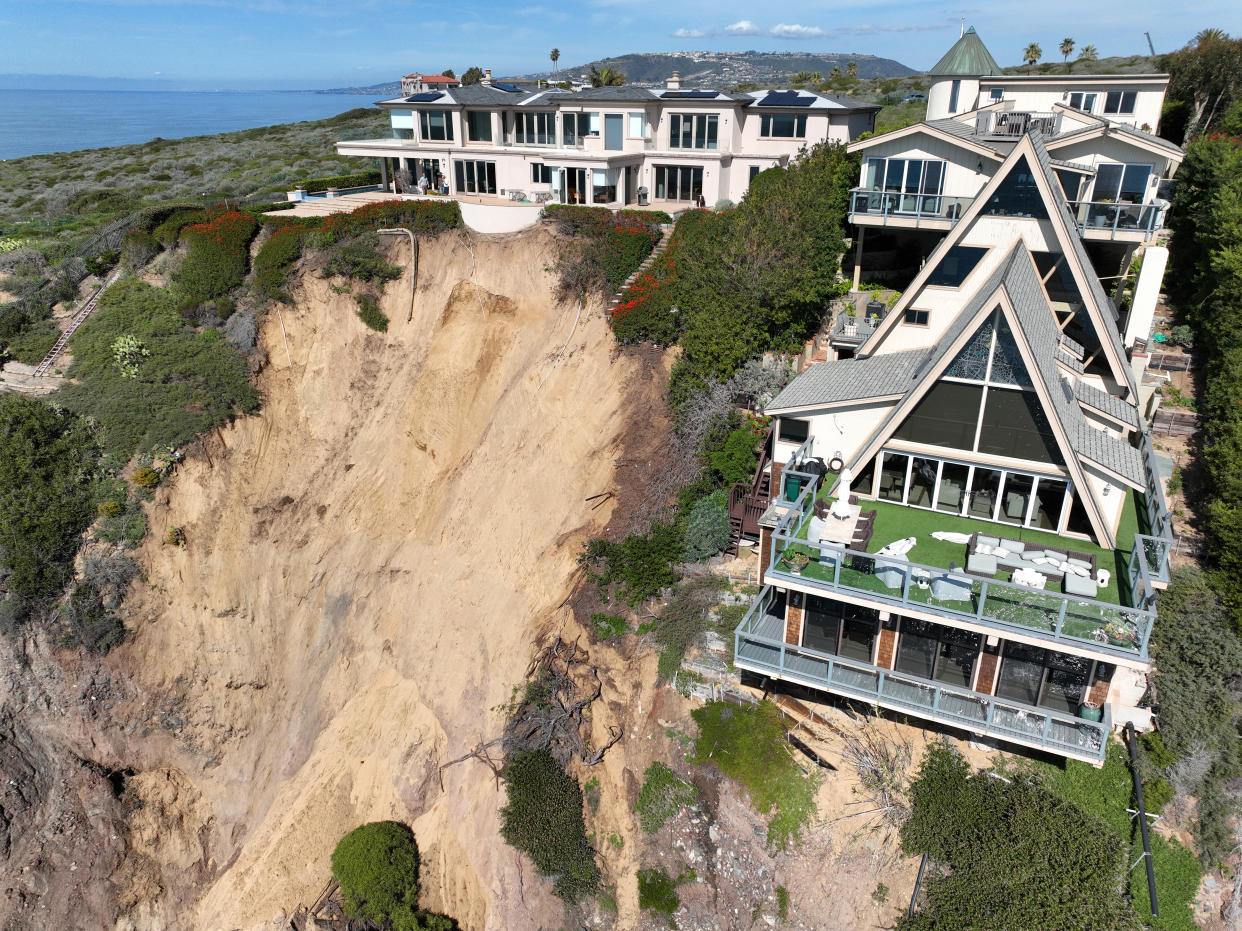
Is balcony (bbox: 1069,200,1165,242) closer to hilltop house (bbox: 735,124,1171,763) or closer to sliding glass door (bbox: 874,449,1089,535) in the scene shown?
hilltop house (bbox: 735,124,1171,763)

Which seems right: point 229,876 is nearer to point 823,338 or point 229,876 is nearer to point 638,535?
point 638,535

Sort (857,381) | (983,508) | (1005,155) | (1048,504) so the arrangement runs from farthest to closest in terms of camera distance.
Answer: (1005,155) → (857,381) → (983,508) → (1048,504)

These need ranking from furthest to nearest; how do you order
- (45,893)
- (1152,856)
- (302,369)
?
1. (302,369)
2. (45,893)
3. (1152,856)

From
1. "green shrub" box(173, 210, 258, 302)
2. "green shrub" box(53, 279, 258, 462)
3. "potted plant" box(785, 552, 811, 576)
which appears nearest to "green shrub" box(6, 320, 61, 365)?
"green shrub" box(53, 279, 258, 462)

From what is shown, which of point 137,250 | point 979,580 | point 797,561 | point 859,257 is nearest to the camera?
point 979,580

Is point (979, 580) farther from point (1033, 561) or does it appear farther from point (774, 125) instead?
point (774, 125)

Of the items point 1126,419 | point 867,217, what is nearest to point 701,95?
point 867,217

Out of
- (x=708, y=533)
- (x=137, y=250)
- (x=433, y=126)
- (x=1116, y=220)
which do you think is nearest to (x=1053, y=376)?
(x=708, y=533)
